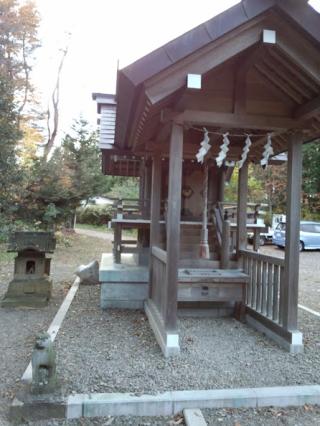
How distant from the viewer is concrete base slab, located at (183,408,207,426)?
263 cm

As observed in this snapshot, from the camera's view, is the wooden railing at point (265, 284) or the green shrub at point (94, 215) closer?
the wooden railing at point (265, 284)

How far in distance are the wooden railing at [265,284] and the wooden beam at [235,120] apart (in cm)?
160

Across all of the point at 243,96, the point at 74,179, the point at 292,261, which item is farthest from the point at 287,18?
the point at 74,179

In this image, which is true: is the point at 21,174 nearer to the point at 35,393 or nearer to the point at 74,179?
the point at 74,179

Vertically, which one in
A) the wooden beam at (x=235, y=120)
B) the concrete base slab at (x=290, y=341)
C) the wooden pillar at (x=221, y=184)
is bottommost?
the concrete base slab at (x=290, y=341)

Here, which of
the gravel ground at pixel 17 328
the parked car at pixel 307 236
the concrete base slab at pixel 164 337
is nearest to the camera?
the gravel ground at pixel 17 328

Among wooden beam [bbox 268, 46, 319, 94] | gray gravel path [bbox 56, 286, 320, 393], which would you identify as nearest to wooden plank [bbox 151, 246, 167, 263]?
gray gravel path [bbox 56, 286, 320, 393]

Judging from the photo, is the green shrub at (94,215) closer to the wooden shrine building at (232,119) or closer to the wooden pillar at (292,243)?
the wooden shrine building at (232,119)

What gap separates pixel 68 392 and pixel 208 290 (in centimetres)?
246

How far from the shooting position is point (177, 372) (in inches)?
131

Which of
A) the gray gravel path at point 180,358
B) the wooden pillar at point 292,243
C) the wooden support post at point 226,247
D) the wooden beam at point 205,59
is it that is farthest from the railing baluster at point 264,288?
the wooden beam at point 205,59

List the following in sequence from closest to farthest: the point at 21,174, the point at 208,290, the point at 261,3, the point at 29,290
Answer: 1. the point at 261,3
2. the point at 208,290
3. the point at 29,290
4. the point at 21,174

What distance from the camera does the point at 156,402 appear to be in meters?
2.81

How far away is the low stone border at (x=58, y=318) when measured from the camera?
317cm
